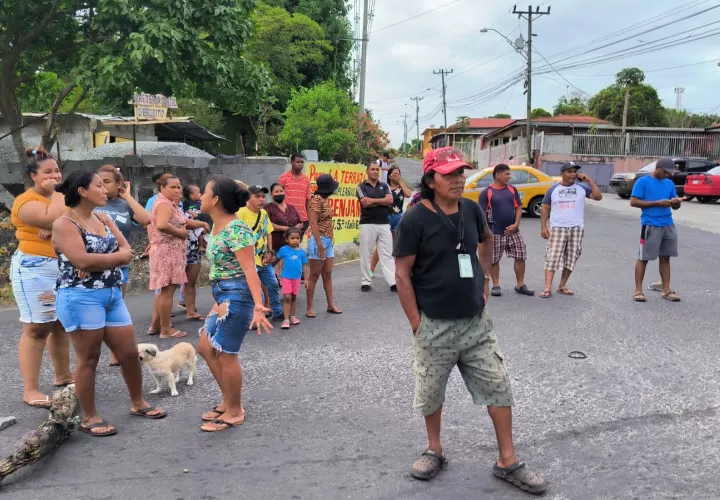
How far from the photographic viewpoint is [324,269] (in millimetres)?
6922

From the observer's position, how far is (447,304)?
3.14 metres

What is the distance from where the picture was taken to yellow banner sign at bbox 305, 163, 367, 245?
454 inches

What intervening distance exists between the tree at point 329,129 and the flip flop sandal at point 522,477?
15682mm

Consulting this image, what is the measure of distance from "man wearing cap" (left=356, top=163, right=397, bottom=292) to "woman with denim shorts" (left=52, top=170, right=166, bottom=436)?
13.7 feet

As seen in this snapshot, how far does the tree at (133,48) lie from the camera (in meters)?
7.70

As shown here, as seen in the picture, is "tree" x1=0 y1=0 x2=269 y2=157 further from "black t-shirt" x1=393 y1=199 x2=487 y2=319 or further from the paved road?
"black t-shirt" x1=393 y1=199 x2=487 y2=319

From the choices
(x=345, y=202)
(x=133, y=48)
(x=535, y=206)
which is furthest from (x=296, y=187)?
(x=535, y=206)

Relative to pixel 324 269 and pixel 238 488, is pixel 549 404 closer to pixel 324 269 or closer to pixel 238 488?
pixel 238 488

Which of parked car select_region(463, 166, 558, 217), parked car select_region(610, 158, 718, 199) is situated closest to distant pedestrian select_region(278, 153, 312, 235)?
parked car select_region(463, 166, 558, 217)

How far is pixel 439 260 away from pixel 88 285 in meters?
2.19

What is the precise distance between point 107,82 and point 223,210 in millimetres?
4837

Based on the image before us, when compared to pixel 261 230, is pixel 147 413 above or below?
below

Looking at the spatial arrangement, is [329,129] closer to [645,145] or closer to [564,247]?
[564,247]

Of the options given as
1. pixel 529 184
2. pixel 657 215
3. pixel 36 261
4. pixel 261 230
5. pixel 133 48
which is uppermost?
pixel 133 48
